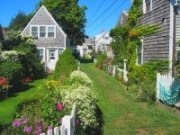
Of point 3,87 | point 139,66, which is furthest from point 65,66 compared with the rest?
point 3,87

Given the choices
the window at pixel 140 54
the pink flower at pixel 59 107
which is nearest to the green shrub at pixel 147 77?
the window at pixel 140 54

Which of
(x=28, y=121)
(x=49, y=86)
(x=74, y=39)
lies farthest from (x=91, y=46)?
(x=28, y=121)

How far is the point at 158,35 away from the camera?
22.0 metres

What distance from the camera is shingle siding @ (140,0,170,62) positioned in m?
20.5

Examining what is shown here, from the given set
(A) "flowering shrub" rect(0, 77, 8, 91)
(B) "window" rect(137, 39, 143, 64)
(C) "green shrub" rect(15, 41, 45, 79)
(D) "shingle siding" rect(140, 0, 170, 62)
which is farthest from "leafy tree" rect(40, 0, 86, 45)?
(A) "flowering shrub" rect(0, 77, 8, 91)

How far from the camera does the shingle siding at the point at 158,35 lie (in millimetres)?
20484

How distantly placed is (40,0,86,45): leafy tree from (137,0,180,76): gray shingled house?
43.6m

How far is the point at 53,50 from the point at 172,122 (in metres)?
38.3

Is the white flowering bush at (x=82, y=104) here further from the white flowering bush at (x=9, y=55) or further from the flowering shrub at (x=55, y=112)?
the white flowering bush at (x=9, y=55)

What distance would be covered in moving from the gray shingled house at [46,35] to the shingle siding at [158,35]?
83.9 ft

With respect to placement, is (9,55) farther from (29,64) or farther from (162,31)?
(162,31)

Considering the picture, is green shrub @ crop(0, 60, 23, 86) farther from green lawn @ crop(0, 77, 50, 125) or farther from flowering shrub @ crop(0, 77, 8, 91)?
flowering shrub @ crop(0, 77, 8, 91)

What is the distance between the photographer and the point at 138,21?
26.3 m

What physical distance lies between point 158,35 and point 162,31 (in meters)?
0.78
